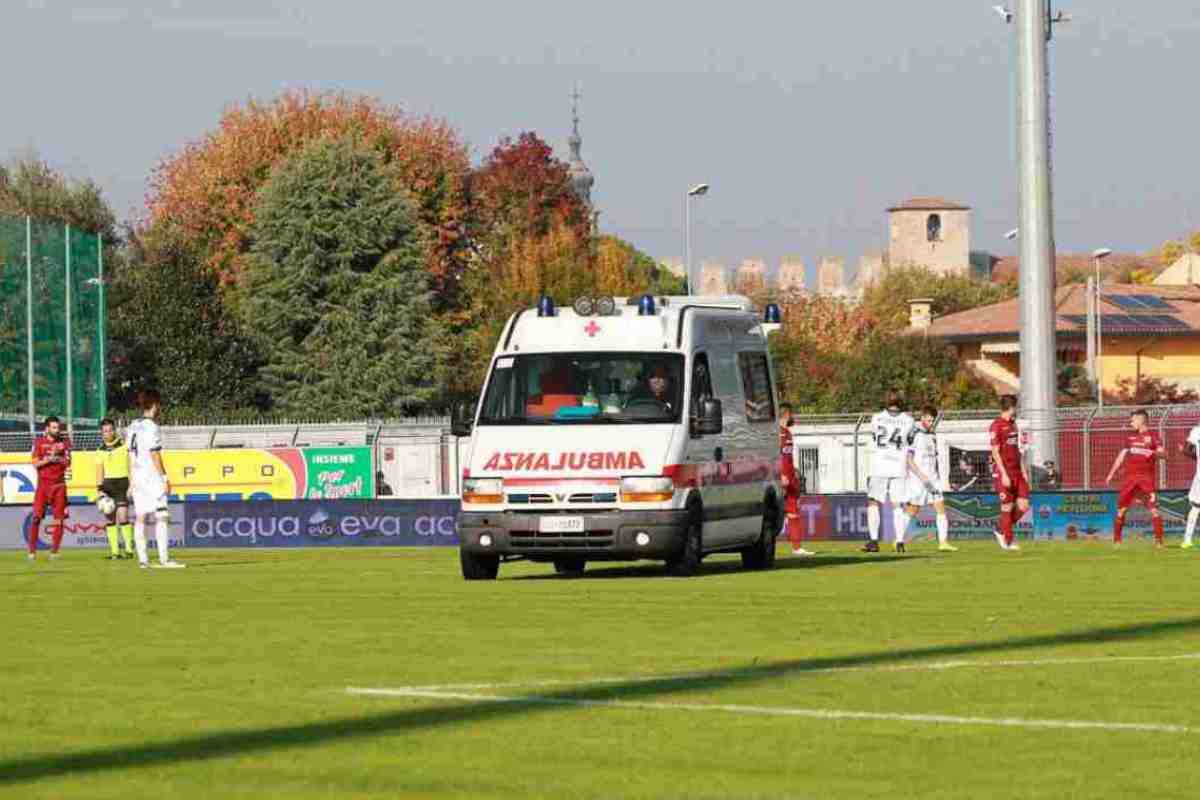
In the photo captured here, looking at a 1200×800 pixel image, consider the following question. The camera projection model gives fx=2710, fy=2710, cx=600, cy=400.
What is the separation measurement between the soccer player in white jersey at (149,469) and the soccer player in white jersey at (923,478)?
9746 mm

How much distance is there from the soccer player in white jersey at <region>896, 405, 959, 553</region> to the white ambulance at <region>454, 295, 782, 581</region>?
26.0ft

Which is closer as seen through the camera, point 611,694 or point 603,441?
point 611,694

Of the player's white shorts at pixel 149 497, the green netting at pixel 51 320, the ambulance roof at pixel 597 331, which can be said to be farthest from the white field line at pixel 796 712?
the green netting at pixel 51 320

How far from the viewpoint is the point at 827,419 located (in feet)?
173

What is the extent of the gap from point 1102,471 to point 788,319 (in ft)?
305

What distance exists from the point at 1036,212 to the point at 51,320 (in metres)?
28.0

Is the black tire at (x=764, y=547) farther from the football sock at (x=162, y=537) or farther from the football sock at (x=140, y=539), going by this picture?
the football sock at (x=140, y=539)

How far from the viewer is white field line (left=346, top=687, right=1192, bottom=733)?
36.0 feet

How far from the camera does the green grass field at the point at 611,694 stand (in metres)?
9.52

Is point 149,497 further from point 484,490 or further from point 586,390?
point 586,390

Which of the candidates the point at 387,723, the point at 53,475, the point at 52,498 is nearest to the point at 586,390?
the point at 53,475

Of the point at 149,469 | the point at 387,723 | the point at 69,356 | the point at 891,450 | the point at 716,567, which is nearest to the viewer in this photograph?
the point at 387,723

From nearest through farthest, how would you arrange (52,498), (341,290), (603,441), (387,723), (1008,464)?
(387,723)
(603,441)
(1008,464)
(52,498)
(341,290)

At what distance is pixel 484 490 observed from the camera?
85.4 ft
